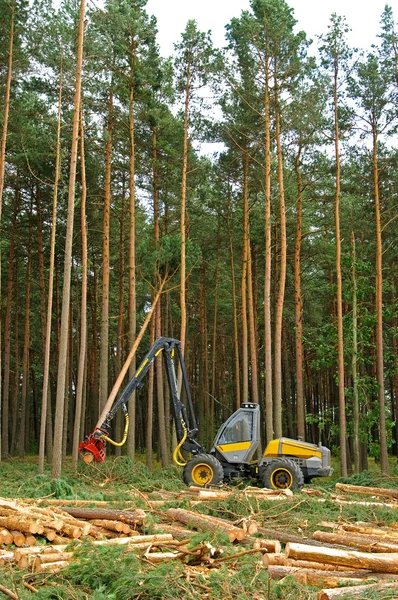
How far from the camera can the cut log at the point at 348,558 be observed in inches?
298

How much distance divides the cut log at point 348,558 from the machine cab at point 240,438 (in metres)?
8.53

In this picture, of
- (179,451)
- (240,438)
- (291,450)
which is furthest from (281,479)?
(179,451)

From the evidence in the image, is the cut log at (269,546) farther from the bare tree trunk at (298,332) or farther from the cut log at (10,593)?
the bare tree trunk at (298,332)

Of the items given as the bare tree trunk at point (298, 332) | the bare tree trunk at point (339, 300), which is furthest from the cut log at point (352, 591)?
the bare tree trunk at point (298, 332)

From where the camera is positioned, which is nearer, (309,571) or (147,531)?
(309,571)

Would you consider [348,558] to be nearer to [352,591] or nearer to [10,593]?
[352,591]

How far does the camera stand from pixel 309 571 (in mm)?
7512

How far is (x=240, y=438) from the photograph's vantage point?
1661 centimetres

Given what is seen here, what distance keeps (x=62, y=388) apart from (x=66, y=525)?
741cm

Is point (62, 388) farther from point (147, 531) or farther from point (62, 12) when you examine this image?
point (62, 12)

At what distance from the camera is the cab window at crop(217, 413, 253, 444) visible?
54.4ft

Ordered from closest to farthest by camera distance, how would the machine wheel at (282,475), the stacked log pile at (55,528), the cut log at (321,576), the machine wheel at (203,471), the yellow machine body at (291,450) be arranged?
the cut log at (321,576) < the stacked log pile at (55,528) < the machine wheel at (282,475) < the machine wheel at (203,471) < the yellow machine body at (291,450)

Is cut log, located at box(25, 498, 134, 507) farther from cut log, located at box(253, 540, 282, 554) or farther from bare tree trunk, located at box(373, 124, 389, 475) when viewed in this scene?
bare tree trunk, located at box(373, 124, 389, 475)

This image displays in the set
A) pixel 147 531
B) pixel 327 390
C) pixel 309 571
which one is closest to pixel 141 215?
pixel 327 390
